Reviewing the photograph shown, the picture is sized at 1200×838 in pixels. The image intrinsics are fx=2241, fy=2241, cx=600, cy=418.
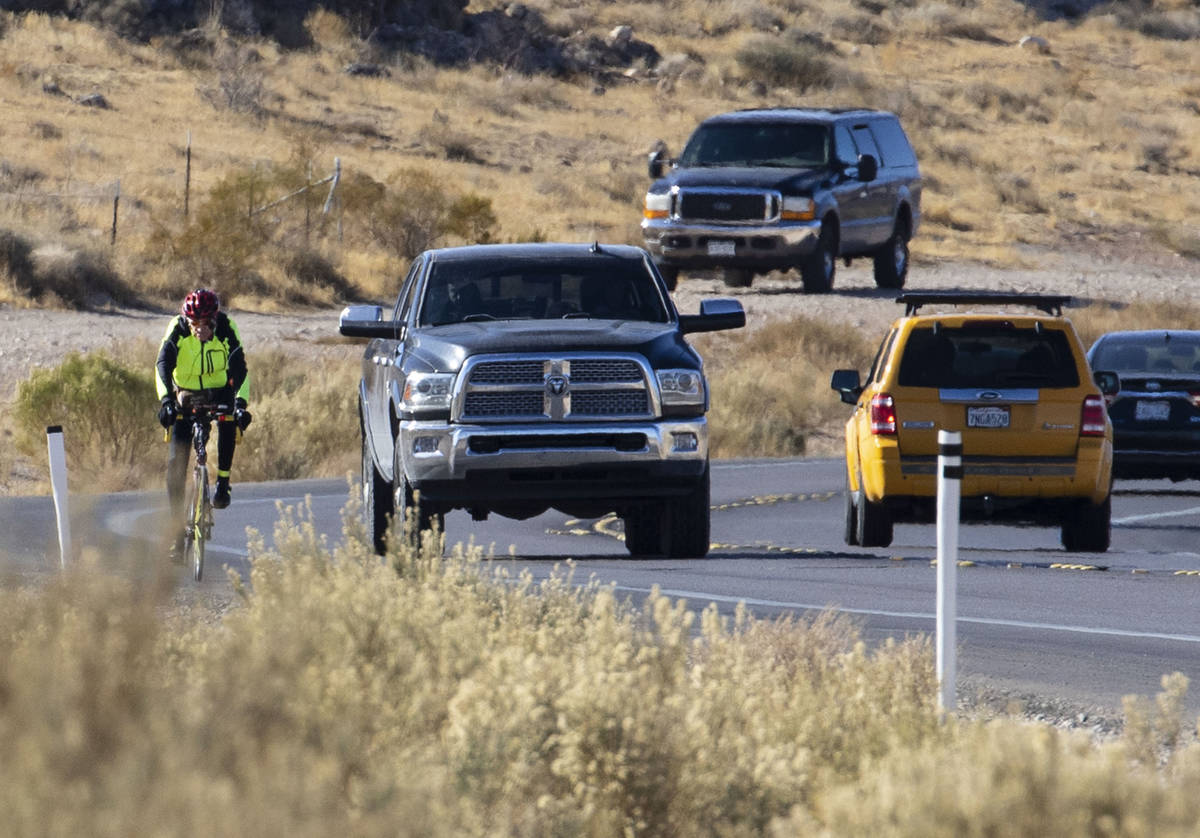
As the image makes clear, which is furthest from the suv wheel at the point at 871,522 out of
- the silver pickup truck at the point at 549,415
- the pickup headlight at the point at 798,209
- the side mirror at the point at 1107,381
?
the pickup headlight at the point at 798,209

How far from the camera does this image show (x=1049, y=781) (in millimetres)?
6098

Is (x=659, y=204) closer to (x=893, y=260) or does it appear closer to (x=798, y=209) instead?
(x=798, y=209)

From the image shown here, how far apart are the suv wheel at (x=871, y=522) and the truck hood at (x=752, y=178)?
47.9ft

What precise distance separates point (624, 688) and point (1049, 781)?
159cm

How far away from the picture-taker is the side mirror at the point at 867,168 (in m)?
31.4

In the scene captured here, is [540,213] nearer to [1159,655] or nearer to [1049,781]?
[1159,655]

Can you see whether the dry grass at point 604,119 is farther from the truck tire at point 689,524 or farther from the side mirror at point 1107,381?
the truck tire at point 689,524

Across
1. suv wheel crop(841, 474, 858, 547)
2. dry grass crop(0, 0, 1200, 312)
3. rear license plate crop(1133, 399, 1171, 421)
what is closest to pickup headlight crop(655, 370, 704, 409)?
suv wheel crop(841, 474, 858, 547)

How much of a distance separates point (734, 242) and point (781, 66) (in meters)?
43.2

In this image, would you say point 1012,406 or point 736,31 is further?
point 736,31

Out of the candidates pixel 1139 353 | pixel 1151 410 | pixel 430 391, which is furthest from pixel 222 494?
pixel 1139 353

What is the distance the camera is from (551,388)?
13.9 metres

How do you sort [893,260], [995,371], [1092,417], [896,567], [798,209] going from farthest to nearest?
1. [893,260]
2. [798,209]
3. [896,567]
4. [995,371]
5. [1092,417]

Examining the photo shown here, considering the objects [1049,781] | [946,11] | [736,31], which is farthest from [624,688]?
[946,11]
